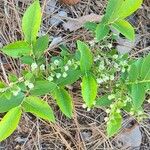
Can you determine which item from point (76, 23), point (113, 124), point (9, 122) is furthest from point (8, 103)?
point (76, 23)

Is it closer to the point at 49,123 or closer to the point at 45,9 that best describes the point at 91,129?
the point at 49,123

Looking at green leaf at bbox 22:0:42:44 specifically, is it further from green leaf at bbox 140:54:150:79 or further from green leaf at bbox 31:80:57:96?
green leaf at bbox 140:54:150:79

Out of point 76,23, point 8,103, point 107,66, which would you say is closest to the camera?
point 8,103

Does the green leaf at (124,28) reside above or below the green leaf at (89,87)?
above

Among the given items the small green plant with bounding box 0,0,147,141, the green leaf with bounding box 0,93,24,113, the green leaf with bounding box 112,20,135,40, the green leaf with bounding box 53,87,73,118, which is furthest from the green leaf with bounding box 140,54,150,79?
the green leaf with bounding box 0,93,24,113

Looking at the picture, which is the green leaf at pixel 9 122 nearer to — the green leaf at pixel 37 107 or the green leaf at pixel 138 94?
the green leaf at pixel 37 107

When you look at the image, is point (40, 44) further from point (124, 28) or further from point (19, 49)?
point (124, 28)

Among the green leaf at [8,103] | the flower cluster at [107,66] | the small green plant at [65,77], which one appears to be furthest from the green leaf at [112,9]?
the green leaf at [8,103]

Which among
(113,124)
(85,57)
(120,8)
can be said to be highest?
(120,8)
